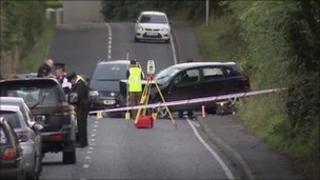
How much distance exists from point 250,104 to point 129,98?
293 inches

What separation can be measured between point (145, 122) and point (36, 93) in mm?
7756

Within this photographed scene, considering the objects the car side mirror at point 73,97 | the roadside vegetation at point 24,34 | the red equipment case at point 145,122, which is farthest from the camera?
the roadside vegetation at point 24,34

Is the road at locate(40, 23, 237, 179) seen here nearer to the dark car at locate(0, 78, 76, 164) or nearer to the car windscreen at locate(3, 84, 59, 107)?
the dark car at locate(0, 78, 76, 164)

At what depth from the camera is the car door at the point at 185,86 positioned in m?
26.4

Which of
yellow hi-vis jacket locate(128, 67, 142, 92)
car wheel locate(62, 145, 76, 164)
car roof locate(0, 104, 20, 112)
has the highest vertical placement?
yellow hi-vis jacket locate(128, 67, 142, 92)

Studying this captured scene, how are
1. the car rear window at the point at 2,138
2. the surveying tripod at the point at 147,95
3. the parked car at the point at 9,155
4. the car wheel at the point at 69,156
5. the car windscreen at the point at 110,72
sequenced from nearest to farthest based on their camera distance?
the parked car at the point at 9,155
the car rear window at the point at 2,138
the surveying tripod at the point at 147,95
the car wheel at the point at 69,156
the car windscreen at the point at 110,72

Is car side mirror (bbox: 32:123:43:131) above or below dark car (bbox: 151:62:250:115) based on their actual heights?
above

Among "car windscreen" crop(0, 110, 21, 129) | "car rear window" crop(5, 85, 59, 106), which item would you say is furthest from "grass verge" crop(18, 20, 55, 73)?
"car windscreen" crop(0, 110, 21, 129)

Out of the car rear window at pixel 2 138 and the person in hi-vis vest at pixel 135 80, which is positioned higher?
the person in hi-vis vest at pixel 135 80

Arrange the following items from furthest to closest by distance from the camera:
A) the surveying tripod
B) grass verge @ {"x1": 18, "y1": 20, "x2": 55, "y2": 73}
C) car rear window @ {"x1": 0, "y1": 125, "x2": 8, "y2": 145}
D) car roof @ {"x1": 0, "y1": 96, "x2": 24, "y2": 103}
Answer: grass verge @ {"x1": 18, "y1": 20, "x2": 55, "y2": 73}, the surveying tripod, car roof @ {"x1": 0, "y1": 96, "x2": 24, "y2": 103}, car rear window @ {"x1": 0, "y1": 125, "x2": 8, "y2": 145}

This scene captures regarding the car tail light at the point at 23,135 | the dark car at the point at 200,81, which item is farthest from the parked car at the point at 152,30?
the car tail light at the point at 23,135

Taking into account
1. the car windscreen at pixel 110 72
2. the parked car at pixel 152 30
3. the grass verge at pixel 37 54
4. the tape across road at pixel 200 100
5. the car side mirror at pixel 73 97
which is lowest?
the grass verge at pixel 37 54

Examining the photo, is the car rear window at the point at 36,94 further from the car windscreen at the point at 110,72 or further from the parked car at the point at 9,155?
the car windscreen at the point at 110,72

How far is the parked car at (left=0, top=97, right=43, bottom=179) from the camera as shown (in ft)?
57.4
